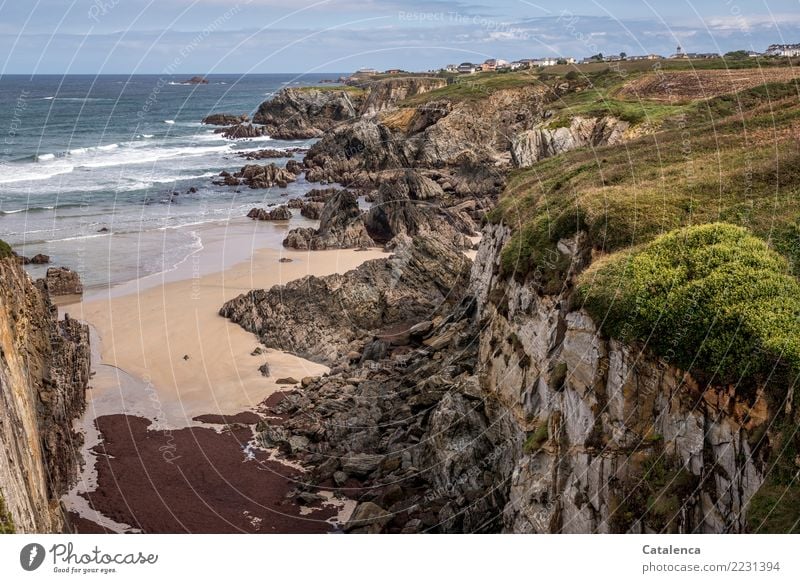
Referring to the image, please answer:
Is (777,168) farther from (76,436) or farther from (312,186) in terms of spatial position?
(312,186)

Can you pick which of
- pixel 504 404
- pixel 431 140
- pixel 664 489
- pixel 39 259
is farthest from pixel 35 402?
pixel 431 140

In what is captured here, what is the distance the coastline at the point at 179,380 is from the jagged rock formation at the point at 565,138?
14.1 meters

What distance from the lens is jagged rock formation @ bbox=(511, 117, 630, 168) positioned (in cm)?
5341

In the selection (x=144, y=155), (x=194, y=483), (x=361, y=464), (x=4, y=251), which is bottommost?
(x=194, y=483)

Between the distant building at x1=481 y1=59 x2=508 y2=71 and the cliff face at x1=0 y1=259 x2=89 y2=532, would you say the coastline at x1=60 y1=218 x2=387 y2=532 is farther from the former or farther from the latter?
the distant building at x1=481 y1=59 x2=508 y2=71

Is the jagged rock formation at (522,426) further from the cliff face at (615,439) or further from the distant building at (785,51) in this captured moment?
the distant building at (785,51)

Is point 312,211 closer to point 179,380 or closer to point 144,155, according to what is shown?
point 179,380

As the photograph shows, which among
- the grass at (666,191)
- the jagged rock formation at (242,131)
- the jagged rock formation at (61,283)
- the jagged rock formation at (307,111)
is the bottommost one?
the jagged rock formation at (61,283)

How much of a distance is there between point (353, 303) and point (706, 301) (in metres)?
24.8

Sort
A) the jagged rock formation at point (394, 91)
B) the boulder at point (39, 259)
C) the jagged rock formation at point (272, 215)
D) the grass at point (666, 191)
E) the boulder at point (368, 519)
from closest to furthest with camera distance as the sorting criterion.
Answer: the grass at point (666, 191), the boulder at point (368, 519), the boulder at point (39, 259), the jagged rock formation at point (272, 215), the jagged rock formation at point (394, 91)

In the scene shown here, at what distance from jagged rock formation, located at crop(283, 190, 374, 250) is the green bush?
3827cm

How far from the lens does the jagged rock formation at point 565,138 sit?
175ft

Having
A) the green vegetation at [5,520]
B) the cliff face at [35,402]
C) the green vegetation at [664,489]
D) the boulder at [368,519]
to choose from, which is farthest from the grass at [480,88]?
the green vegetation at [5,520]

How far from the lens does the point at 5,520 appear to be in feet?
46.7
